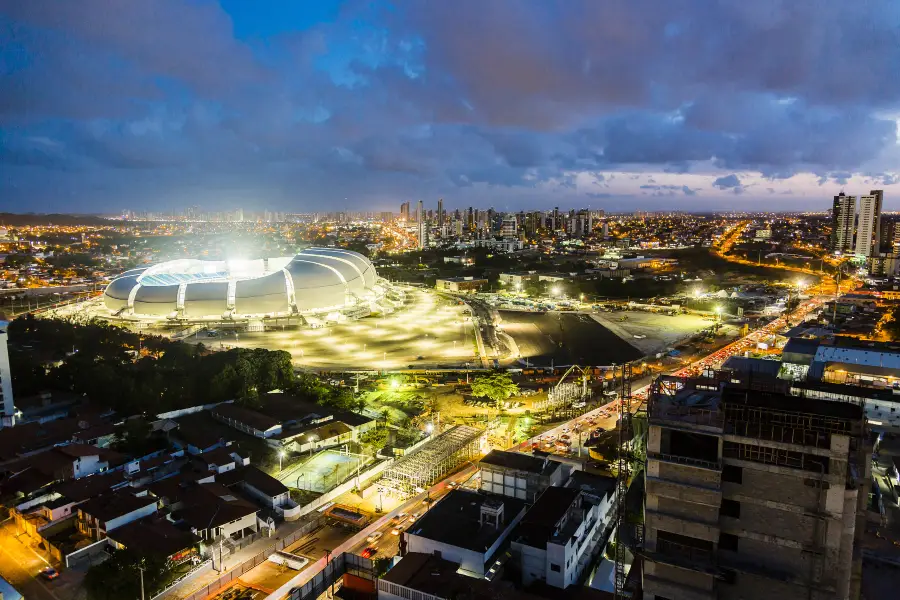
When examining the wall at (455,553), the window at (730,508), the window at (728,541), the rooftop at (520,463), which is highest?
the window at (730,508)

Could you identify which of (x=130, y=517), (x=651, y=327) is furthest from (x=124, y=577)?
(x=651, y=327)

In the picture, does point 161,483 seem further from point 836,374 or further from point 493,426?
point 836,374

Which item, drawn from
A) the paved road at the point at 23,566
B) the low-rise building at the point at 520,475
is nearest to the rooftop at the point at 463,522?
the low-rise building at the point at 520,475

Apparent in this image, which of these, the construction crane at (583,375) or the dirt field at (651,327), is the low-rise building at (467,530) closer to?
the construction crane at (583,375)

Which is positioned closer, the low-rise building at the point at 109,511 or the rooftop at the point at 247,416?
the low-rise building at the point at 109,511

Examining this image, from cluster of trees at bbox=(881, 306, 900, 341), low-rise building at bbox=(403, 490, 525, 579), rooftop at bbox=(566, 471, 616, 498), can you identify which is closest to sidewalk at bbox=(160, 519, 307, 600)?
low-rise building at bbox=(403, 490, 525, 579)

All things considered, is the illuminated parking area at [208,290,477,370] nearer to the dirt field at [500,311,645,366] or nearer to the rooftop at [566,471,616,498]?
the dirt field at [500,311,645,366]
